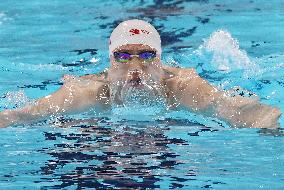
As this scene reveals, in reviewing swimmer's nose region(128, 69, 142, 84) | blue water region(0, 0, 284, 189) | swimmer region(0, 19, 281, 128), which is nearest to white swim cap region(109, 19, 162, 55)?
swimmer region(0, 19, 281, 128)

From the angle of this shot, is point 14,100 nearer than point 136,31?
No

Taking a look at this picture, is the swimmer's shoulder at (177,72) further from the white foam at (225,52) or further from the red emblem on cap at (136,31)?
the white foam at (225,52)

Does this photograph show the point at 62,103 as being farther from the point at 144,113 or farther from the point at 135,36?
the point at 135,36

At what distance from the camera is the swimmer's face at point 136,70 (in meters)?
5.41

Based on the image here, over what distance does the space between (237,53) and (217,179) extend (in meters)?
4.02

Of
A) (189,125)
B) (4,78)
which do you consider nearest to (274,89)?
(189,125)

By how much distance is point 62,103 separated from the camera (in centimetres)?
557

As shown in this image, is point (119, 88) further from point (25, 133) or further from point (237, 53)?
point (237, 53)

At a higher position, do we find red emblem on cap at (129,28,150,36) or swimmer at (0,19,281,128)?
red emblem on cap at (129,28,150,36)

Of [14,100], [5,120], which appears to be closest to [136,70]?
[5,120]

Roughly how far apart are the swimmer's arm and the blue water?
7 cm

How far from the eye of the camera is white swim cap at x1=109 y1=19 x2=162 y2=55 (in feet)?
18.6

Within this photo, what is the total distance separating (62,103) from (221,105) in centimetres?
107

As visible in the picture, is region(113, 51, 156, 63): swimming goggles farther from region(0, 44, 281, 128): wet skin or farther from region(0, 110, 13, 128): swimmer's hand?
region(0, 110, 13, 128): swimmer's hand
